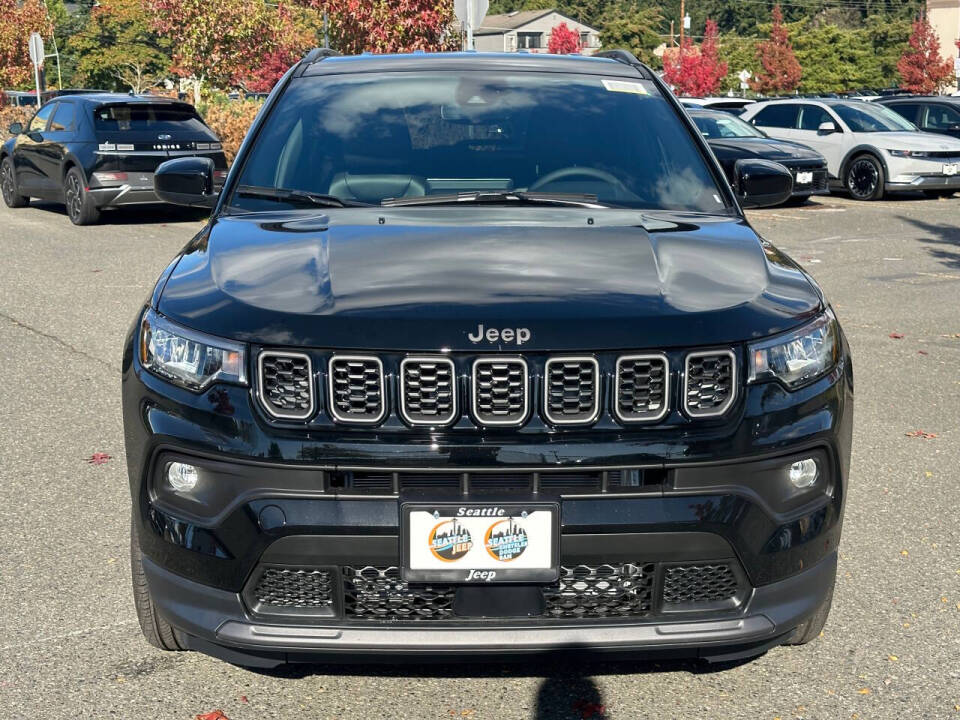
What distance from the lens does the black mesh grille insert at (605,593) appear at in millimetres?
2994

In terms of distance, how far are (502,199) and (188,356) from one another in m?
1.42

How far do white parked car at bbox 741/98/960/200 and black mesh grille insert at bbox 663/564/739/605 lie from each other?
17336 mm

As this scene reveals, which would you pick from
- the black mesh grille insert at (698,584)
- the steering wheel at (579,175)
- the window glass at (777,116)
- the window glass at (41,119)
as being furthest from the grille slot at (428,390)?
the window glass at (777,116)

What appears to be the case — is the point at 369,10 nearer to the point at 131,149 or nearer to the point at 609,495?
the point at 131,149

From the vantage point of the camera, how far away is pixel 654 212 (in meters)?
4.13

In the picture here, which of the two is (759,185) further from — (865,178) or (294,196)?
(865,178)

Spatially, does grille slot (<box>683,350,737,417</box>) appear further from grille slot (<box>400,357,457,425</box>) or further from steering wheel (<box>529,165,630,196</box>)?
steering wheel (<box>529,165,630,196</box>)

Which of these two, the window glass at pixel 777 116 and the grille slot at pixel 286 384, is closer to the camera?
the grille slot at pixel 286 384

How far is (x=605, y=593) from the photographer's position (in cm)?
301

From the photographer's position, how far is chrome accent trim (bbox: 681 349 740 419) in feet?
9.81

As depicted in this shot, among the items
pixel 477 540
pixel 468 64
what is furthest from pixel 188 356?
pixel 468 64

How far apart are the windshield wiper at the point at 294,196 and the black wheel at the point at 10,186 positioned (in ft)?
47.4

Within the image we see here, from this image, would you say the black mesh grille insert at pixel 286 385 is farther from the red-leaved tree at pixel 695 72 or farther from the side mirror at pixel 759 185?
the red-leaved tree at pixel 695 72

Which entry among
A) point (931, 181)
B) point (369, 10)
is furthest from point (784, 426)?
point (369, 10)
